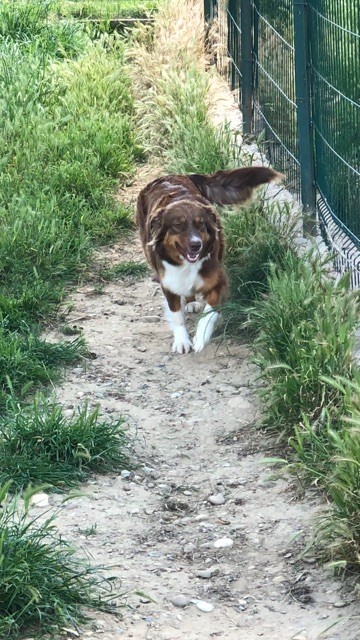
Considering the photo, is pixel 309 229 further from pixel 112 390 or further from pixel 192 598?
pixel 192 598

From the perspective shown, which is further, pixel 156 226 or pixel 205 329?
pixel 156 226

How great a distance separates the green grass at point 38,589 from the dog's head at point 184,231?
2.73m

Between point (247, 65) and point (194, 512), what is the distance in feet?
17.5

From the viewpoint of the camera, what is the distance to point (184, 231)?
6.32 m

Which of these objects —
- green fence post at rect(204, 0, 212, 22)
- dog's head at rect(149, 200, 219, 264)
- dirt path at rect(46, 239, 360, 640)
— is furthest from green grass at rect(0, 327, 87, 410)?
green fence post at rect(204, 0, 212, 22)

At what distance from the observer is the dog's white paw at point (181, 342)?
20.9 ft

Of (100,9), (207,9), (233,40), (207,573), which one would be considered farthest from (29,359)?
(100,9)

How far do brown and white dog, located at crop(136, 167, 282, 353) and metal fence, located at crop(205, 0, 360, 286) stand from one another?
35 centimetres

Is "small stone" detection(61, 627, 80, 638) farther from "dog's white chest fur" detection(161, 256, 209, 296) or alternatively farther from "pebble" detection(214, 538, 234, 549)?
"dog's white chest fur" detection(161, 256, 209, 296)

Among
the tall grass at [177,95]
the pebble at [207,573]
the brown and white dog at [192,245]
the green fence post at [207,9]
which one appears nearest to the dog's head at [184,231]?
the brown and white dog at [192,245]

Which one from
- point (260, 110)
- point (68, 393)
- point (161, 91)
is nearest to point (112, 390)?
point (68, 393)

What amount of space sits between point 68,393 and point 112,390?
0.25m

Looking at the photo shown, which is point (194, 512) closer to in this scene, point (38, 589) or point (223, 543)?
point (223, 543)

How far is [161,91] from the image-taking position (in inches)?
389
